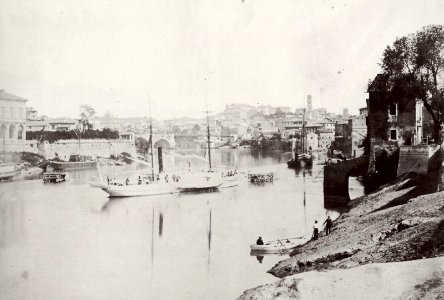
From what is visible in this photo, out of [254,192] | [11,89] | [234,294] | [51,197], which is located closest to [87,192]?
[51,197]

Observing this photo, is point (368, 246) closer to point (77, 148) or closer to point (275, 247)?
point (275, 247)

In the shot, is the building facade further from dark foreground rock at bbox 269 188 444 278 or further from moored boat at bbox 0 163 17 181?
dark foreground rock at bbox 269 188 444 278

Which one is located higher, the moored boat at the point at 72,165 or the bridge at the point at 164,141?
the bridge at the point at 164,141

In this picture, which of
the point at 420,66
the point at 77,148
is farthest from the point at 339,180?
the point at 77,148

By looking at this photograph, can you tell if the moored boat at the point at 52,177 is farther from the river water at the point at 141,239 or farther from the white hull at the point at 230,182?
the white hull at the point at 230,182

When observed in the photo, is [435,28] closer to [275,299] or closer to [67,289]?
[275,299]

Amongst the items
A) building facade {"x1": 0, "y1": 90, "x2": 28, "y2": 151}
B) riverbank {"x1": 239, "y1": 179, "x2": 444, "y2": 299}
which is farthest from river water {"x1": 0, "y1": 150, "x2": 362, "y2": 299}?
building facade {"x1": 0, "y1": 90, "x2": 28, "y2": 151}

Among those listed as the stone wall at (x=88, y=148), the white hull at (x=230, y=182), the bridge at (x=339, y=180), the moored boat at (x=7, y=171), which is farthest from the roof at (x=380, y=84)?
the stone wall at (x=88, y=148)
